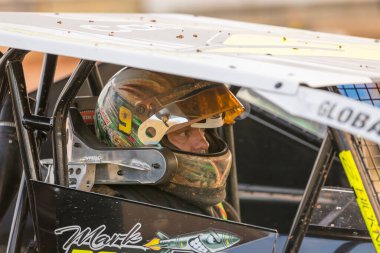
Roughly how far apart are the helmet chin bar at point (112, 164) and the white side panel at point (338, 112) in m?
0.79

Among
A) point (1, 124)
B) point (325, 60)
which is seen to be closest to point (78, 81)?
point (1, 124)

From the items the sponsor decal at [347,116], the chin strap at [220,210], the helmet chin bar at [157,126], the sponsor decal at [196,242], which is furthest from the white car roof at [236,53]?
the chin strap at [220,210]

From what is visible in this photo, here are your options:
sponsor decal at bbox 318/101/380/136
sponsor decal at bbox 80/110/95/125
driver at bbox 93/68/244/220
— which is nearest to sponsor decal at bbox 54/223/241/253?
driver at bbox 93/68/244/220

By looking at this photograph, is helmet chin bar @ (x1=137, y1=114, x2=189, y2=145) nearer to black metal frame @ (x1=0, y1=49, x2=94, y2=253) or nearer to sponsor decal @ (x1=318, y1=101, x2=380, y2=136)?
black metal frame @ (x1=0, y1=49, x2=94, y2=253)

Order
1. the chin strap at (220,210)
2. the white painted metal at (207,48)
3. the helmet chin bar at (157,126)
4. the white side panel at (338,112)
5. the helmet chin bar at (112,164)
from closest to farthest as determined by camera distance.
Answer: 1. the white side panel at (338,112)
2. the white painted metal at (207,48)
3. the helmet chin bar at (112,164)
4. the helmet chin bar at (157,126)
5. the chin strap at (220,210)

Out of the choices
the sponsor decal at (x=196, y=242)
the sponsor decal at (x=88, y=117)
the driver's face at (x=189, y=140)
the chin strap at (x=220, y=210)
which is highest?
the sponsor decal at (x=88, y=117)

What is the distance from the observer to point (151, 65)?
2359 millimetres

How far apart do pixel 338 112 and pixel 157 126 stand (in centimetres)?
95

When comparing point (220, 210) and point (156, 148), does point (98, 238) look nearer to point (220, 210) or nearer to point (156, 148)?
point (156, 148)

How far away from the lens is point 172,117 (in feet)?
9.65

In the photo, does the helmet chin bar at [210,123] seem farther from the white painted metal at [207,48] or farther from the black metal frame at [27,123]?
the black metal frame at [27,123]

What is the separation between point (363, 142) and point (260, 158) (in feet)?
5.78

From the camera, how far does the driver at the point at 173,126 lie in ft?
9.70

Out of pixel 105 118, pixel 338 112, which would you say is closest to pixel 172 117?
pixel 105 118
